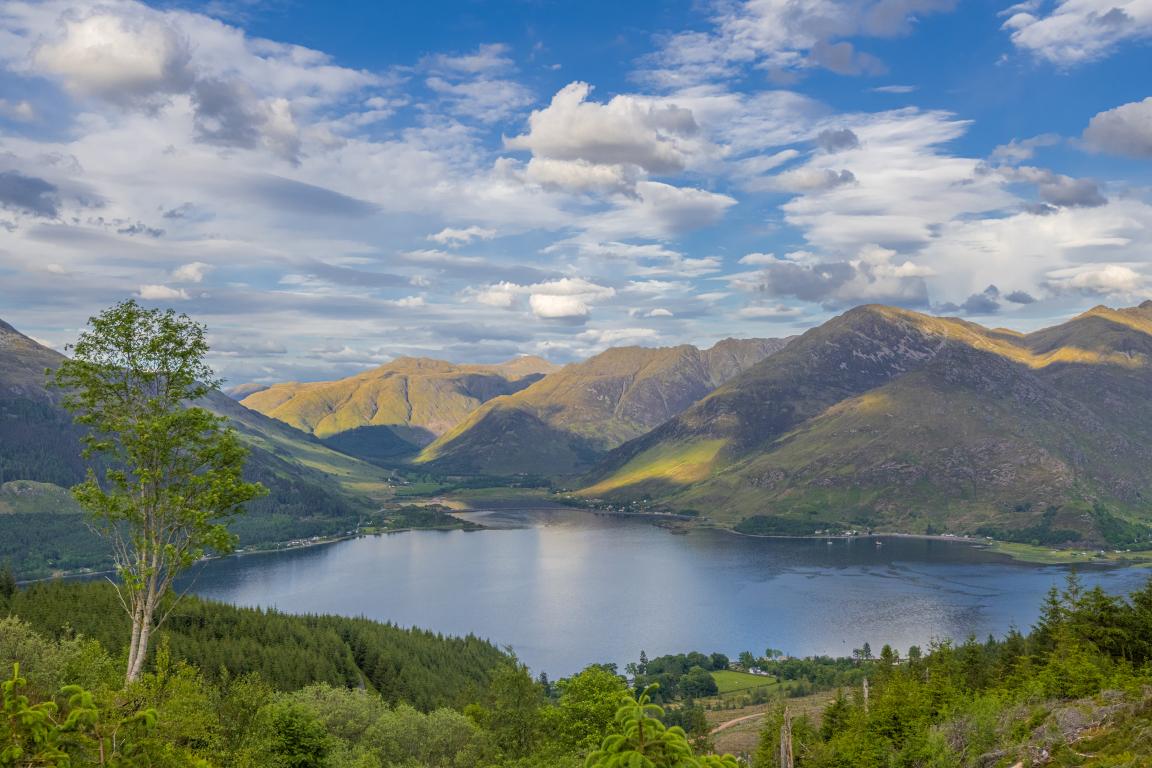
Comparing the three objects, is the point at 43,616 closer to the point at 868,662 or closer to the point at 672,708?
the point at 672,708

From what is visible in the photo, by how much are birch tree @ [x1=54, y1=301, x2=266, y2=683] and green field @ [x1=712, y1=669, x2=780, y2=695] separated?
156334 mm

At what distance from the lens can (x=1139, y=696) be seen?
1673 inches

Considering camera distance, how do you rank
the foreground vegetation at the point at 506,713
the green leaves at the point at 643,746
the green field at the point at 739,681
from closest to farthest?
the green leaves at the point at 643,746
the foreground vegetation at the point at 506,713
the green field at the point at 739,681

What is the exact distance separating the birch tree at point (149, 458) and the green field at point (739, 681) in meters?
156

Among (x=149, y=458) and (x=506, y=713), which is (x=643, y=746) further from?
(x=506, y=713)

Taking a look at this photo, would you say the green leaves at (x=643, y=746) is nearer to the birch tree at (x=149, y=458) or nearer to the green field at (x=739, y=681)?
the birch tree at (x=149, y=458)

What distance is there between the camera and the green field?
169625 millimetres

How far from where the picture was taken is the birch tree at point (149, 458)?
29766mm

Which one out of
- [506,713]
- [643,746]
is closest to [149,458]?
[643,746]

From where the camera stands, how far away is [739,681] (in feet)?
575

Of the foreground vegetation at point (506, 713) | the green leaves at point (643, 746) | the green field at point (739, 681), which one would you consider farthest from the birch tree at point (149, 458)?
the green field at point (739, 681)

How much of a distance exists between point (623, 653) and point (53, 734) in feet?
626

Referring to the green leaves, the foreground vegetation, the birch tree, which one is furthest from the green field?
the green leaves

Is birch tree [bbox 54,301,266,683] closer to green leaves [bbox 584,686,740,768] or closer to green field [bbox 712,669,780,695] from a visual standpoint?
green leaves [bbox 584,686,740,768]
